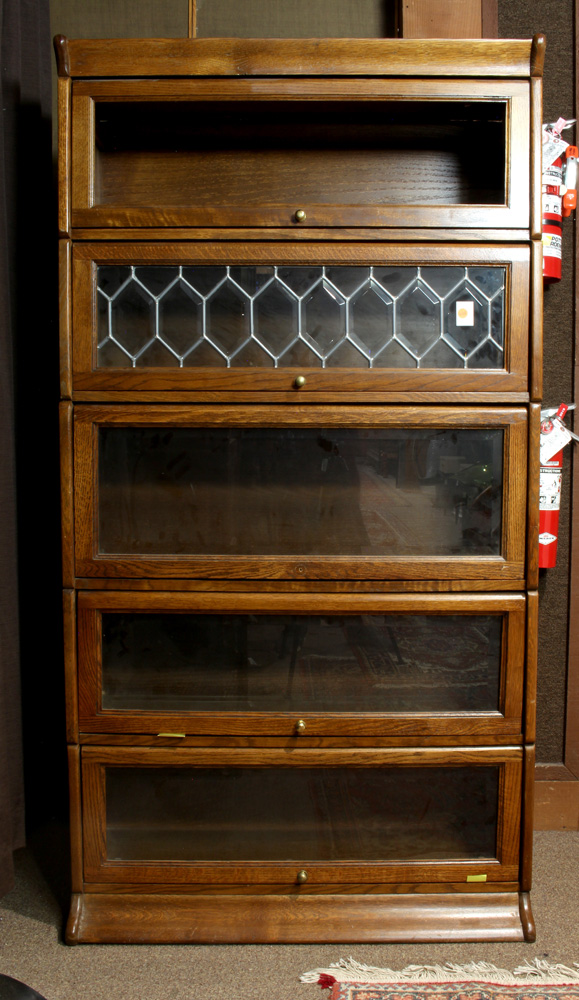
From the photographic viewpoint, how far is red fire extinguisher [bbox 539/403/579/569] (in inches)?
62.7

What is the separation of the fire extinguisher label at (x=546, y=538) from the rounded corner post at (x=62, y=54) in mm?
1431

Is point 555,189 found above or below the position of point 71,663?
above

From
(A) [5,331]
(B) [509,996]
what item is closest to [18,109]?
(A) [5,331]

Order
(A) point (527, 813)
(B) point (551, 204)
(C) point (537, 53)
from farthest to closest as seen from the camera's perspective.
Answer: (B) point (551, 204)
(A) point (527, 813)
(C) point (537, 53)

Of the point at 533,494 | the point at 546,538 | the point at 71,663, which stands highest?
the point at 533,494

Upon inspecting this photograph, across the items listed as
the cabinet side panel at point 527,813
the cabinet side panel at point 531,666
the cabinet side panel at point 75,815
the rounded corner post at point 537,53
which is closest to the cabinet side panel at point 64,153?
the rounded corner post at point 537,53

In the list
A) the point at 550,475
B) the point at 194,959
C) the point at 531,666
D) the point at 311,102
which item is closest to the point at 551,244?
the point at 550,475

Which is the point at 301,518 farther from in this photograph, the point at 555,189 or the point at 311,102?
the point at 555,189

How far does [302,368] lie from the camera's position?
1254 mm

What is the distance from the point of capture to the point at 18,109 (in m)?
1.51

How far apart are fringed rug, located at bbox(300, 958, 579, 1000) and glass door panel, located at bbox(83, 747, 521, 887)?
15 cm

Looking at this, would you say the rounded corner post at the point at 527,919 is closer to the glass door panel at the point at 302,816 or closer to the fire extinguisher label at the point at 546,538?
the glass door panel at the point at 302,816

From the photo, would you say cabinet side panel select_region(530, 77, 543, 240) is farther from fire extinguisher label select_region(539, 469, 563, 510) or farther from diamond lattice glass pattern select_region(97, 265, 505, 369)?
fire extinguisher label select_region(539, 469, 563, 510)

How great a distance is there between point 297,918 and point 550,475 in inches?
45.4
